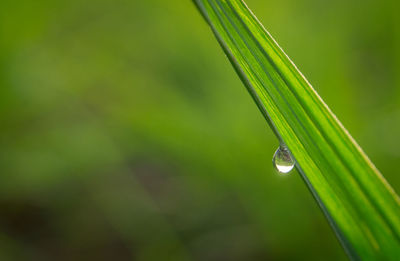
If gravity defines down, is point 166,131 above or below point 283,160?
above

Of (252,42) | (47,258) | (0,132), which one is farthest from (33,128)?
(252,42)

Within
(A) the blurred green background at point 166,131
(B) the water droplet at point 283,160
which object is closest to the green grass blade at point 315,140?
(B) the water droplet at point 283,160

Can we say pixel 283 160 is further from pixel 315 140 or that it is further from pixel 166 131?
pixel 166 131

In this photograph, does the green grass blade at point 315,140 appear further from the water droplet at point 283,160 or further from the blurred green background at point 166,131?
the blurred green background at point 166,131

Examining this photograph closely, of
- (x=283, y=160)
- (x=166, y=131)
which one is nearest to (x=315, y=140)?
(x=283, y=160)

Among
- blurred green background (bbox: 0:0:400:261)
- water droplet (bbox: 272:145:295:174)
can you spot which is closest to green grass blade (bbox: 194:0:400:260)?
water droplet (bbox: 272:145:295:174)

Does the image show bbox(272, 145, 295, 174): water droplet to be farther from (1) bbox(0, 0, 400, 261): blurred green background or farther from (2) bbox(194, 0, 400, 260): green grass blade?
(1) bbox(0, 0, 400, 261): blurred green background
